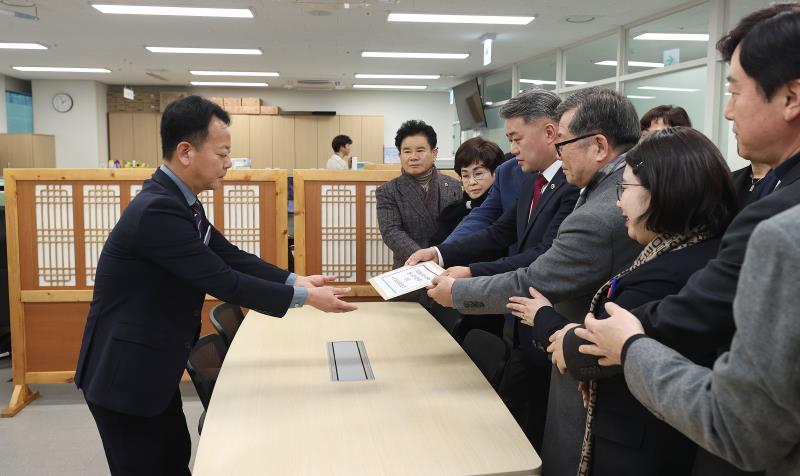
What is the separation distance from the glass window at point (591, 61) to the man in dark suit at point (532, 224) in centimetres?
Answer: 626

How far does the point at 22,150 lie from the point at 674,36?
11301mm

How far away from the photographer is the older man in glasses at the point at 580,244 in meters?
1.58

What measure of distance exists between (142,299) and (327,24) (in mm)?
6254

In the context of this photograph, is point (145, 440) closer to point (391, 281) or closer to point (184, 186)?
point (184, 186)

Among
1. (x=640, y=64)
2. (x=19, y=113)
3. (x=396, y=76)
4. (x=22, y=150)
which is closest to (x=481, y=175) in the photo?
(x=640, y=64)

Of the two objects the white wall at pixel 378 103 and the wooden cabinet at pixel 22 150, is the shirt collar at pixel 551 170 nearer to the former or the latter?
the wooden cabinet at pixel 22 150

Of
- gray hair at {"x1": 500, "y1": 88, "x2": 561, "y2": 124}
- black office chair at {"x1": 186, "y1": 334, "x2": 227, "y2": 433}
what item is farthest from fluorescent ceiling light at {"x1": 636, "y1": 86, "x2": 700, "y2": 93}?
black office chair at {"x1": 186, "y1": 334, "x2": 227, "y2": 433}

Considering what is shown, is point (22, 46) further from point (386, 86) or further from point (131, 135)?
point (386, 86)

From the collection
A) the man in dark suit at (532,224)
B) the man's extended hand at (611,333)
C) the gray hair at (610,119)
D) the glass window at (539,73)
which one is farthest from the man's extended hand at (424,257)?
the glass window at (539,73)

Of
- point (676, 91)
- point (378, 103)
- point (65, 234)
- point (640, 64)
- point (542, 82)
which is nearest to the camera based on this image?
point (65, 234)

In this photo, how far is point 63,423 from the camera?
11.5 feet

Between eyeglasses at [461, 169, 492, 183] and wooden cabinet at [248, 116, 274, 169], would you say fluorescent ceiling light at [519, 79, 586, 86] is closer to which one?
wooden cabinet at [248, 116, 274, 169]

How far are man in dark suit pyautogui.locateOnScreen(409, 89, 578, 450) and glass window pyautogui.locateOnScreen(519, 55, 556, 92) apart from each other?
775 cm

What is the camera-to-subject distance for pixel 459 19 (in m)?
7.14
